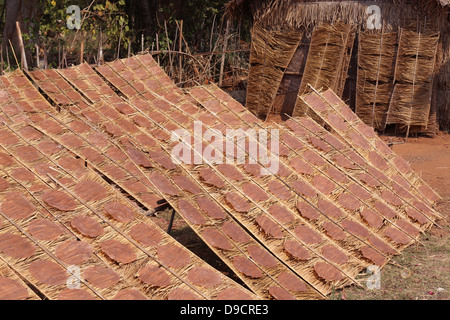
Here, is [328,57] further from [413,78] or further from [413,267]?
[413,267]

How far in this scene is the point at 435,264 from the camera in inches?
197

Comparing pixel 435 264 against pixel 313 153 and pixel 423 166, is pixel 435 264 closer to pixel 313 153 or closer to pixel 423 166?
pixel 313 153

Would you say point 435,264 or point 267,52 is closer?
point 435,264

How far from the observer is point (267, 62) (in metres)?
10.7

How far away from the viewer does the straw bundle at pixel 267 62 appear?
10438 mm

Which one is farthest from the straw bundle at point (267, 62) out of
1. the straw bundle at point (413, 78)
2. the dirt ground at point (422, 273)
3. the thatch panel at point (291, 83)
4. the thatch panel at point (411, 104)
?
the dirt ground at point (422, 273)

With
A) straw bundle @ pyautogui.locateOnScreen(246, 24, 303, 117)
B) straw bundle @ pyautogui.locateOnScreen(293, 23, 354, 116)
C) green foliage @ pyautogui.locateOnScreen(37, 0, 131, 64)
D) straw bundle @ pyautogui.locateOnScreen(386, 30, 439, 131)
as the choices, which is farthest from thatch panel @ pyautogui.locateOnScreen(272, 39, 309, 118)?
green foliage @ pyautogui.locateOnScreen(37, 0, 131, 64)

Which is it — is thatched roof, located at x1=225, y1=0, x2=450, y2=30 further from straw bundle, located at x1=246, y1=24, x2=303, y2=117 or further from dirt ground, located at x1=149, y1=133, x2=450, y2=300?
dirt ground, located at x1=149, y1=133, x2=450, y2=300

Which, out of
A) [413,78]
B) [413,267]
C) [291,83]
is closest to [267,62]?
[291,83]

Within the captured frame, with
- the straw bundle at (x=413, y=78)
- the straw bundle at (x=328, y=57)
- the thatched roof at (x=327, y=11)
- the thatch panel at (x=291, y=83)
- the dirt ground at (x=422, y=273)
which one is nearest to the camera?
the dirt ground at (x=422, y=273)

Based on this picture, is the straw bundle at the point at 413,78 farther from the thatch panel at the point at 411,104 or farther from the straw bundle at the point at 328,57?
the straw bundle at the point at 328,57

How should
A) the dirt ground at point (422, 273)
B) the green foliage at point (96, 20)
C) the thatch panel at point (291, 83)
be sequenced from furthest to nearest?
the green foliage at point (96, 20), the thatch panel at point (291, 83), the dirt ground at point (422, 273)
